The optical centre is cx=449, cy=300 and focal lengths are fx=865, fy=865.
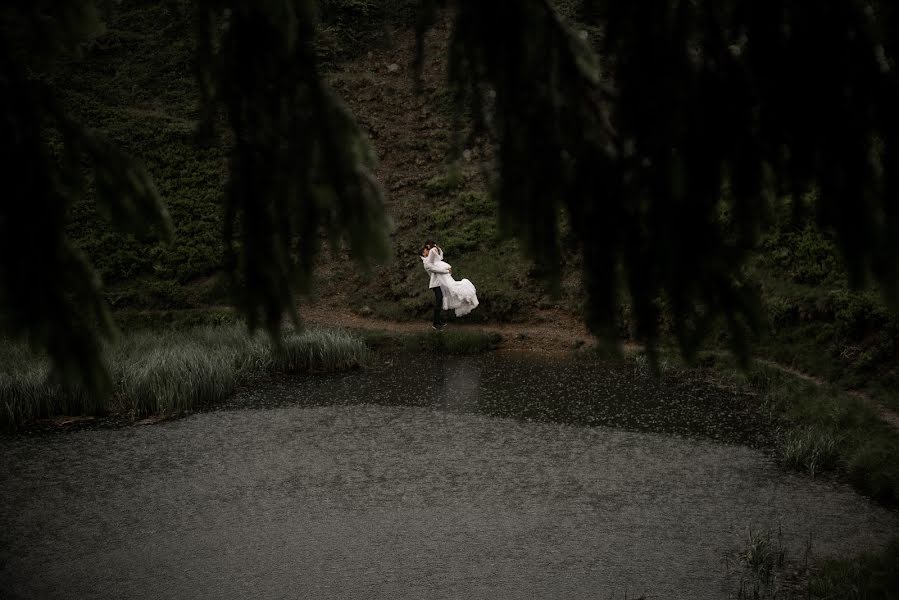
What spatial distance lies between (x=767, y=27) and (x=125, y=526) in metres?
7.88

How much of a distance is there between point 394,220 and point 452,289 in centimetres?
402

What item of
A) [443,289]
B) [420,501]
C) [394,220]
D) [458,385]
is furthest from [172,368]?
[420,501]

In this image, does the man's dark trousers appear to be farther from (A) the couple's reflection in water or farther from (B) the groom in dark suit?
(A) the couple's reflection in water

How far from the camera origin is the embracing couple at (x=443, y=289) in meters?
16.4

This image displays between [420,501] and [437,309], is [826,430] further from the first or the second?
[437,309]

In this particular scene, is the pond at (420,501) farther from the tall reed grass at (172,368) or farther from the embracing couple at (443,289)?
the embracing couple at (443,289)

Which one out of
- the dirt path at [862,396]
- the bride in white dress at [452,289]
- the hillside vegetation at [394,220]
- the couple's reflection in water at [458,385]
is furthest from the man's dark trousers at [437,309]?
the dirt path at [862,396]

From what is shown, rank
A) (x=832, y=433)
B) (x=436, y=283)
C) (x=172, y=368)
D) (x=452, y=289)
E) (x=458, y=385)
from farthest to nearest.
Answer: (x=452, y=289) < (x=436, y=283) < (x=458, y=385) < (x=172, y=368) < (x=832, y=433)

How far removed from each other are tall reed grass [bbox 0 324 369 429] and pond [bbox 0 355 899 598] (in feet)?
2.08

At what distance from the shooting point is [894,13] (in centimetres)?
273

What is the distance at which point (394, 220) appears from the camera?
512 inches

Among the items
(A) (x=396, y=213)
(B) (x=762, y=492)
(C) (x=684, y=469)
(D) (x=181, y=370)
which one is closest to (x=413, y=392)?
(D) (x=181, y=370)

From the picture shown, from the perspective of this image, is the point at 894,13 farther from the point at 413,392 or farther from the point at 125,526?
the point at 413,392

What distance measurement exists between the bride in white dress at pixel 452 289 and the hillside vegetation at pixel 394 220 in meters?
0.77
